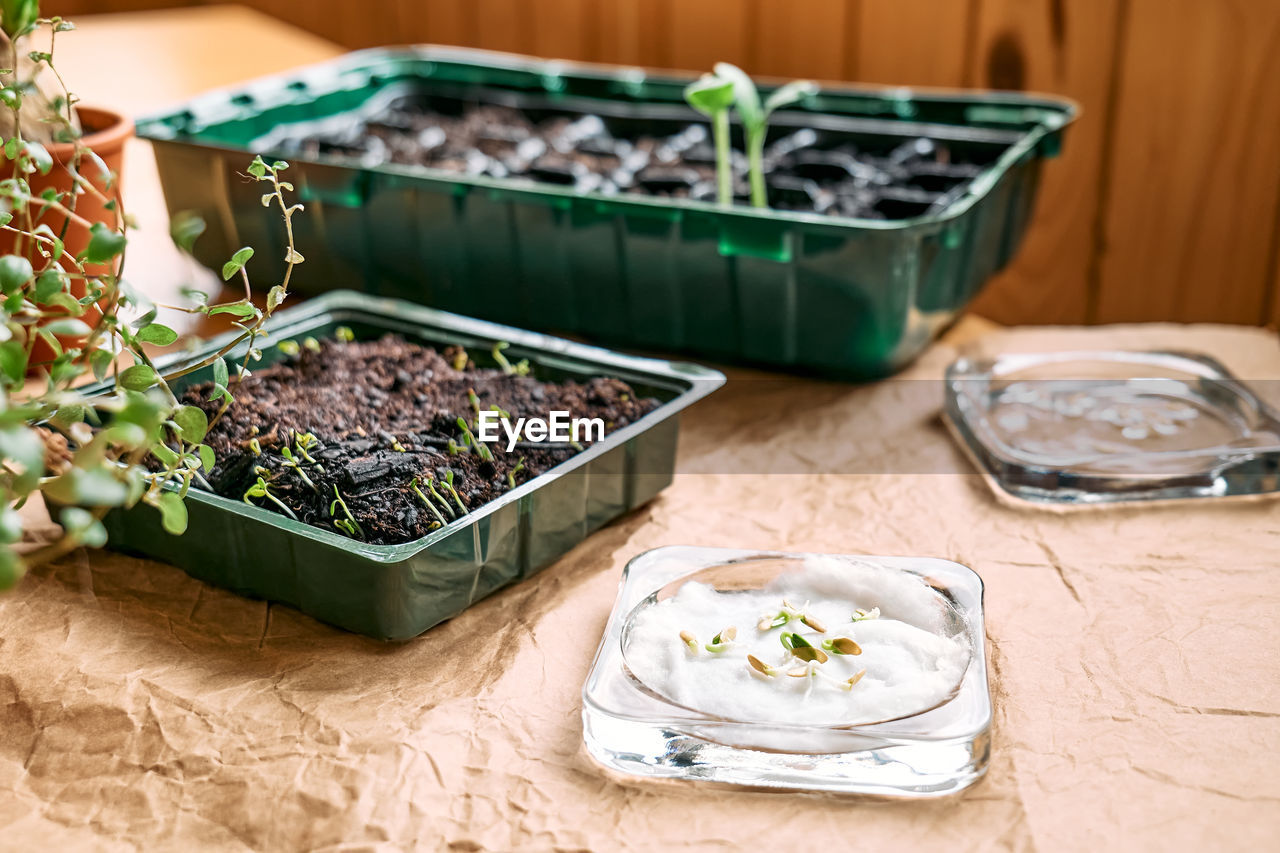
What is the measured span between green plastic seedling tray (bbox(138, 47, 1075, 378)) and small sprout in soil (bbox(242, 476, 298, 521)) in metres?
0.46

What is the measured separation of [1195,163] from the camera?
1.79 metres

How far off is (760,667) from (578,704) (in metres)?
0.13

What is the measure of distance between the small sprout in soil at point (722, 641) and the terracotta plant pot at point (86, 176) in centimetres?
62

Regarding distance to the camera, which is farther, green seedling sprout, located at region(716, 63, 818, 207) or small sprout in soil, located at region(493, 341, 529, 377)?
green seedling sprout, located at region(716, 63, 818, 207)

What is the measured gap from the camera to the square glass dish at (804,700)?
676 mm

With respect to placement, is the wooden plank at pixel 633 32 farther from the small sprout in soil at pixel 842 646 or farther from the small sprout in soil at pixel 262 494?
the small sprout in soil at pixel 842 646

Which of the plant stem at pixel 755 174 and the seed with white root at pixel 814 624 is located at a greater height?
the plant stem at pixel 755 174

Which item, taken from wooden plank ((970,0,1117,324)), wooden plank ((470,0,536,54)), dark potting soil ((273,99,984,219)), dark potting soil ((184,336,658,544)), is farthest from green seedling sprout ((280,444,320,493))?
wooden plank ((470,0,536,54))

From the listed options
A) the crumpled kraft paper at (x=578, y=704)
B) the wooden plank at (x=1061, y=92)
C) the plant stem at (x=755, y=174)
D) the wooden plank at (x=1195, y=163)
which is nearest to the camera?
the crumpled kraft paper at (x=578, y=704)

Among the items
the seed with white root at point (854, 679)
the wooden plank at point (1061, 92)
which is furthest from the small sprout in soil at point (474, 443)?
the wooden plank at point (1061, 92)

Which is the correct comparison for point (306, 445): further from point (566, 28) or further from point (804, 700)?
point (566, 28)

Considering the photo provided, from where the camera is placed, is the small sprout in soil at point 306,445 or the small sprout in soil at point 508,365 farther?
the small sprout in soil at point 508,365

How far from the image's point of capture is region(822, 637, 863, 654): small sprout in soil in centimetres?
73

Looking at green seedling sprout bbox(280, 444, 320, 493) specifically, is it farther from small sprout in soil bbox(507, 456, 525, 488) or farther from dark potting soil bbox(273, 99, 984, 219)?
dark potting soil bbox(273, 99, 984, 219)
